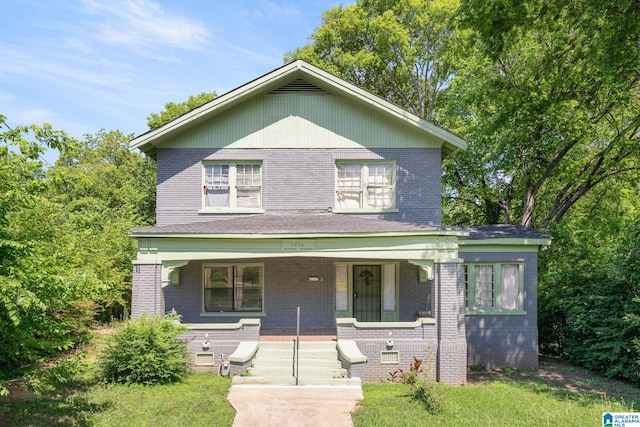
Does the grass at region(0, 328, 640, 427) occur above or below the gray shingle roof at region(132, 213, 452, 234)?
below

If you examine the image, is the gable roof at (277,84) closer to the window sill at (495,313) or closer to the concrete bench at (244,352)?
the window sill at (495,313)

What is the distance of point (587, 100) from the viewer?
16.8 meters

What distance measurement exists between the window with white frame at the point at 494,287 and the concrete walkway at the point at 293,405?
19.3 feet

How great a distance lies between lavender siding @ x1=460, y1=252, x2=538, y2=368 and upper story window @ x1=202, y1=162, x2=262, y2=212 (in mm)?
6996

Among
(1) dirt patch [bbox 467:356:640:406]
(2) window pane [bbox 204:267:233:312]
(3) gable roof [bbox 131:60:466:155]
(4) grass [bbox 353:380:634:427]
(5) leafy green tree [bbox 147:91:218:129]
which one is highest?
(5) leafy green tree [bbox 147:91:218:129]

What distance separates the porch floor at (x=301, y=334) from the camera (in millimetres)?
13466

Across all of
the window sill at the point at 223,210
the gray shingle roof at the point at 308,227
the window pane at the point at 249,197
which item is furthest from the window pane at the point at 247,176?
the gray shingle roof at the point at 308,227

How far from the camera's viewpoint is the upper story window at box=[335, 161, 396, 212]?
15.4 m

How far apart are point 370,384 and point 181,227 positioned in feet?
21.9

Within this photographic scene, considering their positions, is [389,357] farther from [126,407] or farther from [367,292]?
[126,407]

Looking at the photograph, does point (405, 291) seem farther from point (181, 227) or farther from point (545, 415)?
point (181, 227)

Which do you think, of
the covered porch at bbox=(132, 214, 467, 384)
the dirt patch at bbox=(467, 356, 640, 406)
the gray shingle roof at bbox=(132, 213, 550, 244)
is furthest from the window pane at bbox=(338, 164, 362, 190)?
the dirt patch at bbox=(467, 356, 640, 406)

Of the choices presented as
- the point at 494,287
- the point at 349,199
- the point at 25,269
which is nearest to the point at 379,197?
the point at 349,199

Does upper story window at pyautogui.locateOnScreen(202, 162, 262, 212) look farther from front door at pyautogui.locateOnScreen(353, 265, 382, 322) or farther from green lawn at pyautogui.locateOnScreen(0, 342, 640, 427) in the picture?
green lawn at pyautogui.locateOnScreen(0, 342, 640, 427)
